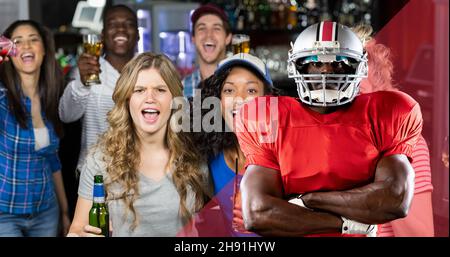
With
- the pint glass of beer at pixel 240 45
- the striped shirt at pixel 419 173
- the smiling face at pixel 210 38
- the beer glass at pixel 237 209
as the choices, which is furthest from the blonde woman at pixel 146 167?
the striped shirt at pixel 419 173

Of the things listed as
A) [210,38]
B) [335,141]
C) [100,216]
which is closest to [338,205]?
[335,141]

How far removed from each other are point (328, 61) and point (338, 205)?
1.52ft

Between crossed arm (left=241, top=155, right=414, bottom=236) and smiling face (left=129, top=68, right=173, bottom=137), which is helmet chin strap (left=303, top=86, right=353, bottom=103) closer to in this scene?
crossed arm (left=241, top=155, right=414, bottom=236)

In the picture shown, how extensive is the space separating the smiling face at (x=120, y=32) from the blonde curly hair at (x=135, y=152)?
18.0 inches

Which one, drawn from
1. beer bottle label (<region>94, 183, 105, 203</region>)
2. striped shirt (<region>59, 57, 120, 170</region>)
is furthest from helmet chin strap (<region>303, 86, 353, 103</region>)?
striped shirt (<region>59, 57, 120, 170</region>)

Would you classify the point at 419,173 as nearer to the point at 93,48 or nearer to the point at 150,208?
the point at 150,208

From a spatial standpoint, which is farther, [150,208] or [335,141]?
[150,208]

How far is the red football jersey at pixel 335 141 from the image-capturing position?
10.7 feet

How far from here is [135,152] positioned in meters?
3.85

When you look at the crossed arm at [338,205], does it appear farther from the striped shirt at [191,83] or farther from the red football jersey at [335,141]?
the striped shirt at [191,83]

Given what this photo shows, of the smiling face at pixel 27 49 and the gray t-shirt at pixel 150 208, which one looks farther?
the smiling face at pixel 27 49

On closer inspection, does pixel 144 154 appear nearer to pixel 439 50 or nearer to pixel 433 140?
pixel 433 140
